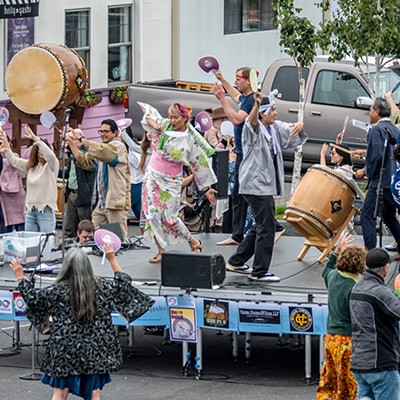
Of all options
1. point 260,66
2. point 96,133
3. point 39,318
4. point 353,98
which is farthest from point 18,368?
point 260,66

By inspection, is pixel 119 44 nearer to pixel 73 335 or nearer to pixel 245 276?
pixel 245 276

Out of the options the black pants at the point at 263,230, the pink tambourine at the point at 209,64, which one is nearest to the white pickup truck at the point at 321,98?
the pink tambourine at the point at 209,64

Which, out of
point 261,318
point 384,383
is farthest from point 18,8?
point 384,383

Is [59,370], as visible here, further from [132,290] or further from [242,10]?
[242,10]

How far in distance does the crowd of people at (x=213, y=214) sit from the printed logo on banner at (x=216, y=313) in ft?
2.49

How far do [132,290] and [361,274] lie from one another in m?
1.67

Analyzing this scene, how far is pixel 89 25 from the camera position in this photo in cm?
2473

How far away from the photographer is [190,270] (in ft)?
37.4

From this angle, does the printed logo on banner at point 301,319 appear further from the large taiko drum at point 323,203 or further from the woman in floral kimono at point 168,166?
the woman in floral kimono at point 168,166

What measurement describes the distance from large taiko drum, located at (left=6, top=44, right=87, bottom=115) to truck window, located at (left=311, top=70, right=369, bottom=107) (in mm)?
3729

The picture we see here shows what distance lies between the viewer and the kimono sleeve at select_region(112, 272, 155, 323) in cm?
940

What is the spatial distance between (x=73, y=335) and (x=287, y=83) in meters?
11.9

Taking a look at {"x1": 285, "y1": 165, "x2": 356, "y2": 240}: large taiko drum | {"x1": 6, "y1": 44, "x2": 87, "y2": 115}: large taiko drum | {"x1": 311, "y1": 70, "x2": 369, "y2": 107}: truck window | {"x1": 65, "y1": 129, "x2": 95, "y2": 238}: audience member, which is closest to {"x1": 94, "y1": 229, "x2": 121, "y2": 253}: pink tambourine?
{"x1": 285, "y1": 165, "x2": 356, "y2": 240}: large taiko drum

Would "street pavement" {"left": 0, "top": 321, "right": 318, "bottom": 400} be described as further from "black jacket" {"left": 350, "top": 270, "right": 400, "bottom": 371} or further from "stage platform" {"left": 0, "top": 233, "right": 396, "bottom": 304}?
"black jacket" {"left": 350, "top": 270, "right": 400, "bottom": 371}
